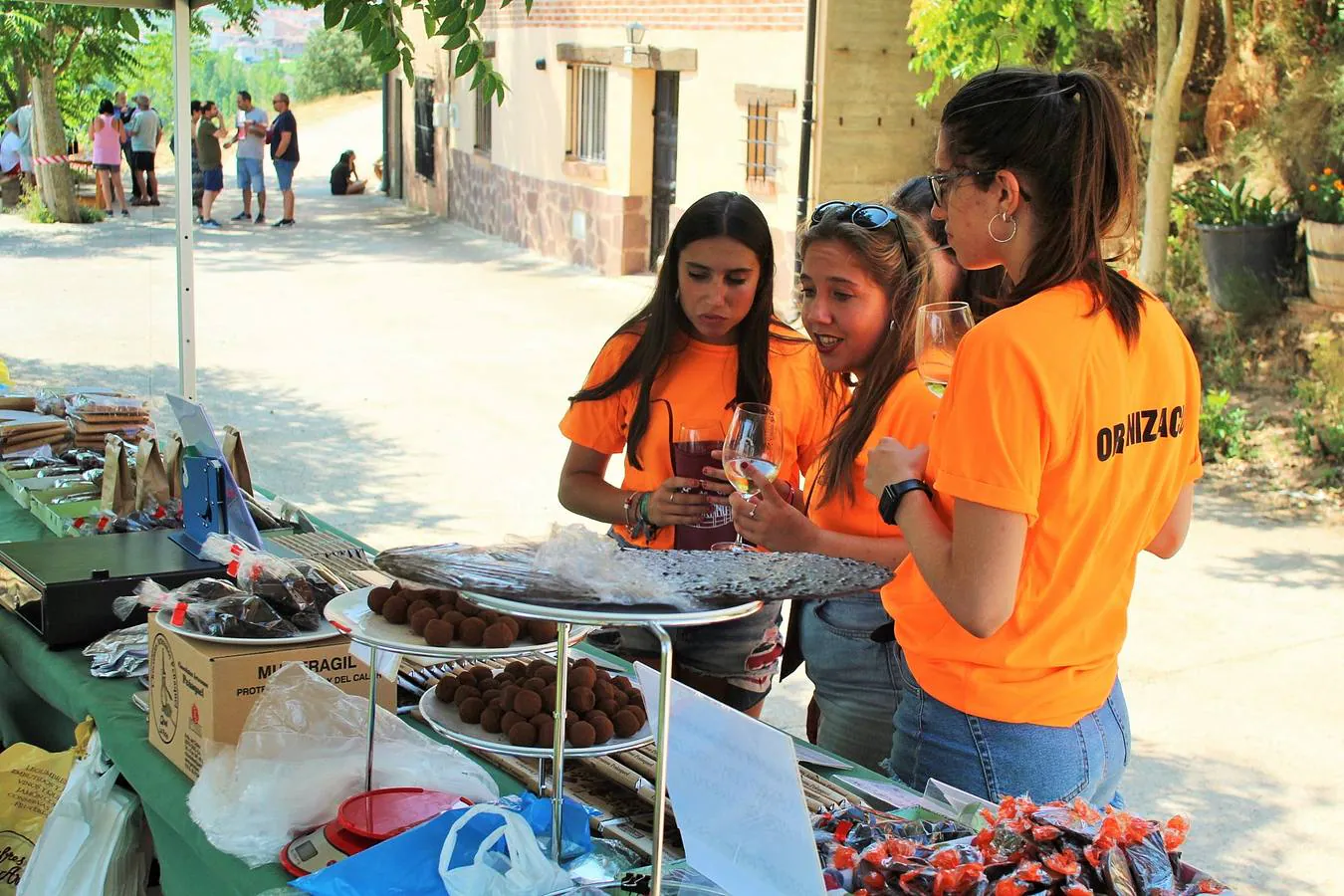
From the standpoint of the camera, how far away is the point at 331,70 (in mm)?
37688

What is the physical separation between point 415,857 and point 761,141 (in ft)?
39.3

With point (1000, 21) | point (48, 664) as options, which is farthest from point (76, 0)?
point (1000, 21)

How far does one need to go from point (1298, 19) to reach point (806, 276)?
390 inches

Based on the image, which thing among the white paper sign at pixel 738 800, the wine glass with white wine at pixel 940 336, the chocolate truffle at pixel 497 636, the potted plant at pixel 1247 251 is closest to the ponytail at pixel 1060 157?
the wine glass with white wine at pixel 940 336

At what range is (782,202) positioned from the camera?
13.1 meters

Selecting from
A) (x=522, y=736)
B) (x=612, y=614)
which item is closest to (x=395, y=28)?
(x=522, y=736)

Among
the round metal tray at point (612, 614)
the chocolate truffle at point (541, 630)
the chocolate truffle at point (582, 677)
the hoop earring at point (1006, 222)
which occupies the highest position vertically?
the hoop earring at point (1006, 222)

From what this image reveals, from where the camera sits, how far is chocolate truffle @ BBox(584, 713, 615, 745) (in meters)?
2.20

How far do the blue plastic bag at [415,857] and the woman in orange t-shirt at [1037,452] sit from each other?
2.08 feet

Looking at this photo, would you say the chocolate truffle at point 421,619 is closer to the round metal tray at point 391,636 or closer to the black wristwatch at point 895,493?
the round metal tray at point 391,636

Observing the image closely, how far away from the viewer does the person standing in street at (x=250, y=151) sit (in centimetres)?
2023

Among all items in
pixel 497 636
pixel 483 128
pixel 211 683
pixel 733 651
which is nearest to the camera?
pixel 497 636

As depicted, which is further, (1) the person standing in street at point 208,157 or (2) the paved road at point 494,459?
(1) the person standing in street at point 208,157

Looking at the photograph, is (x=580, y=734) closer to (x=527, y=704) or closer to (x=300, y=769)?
(x=527, y=704)
